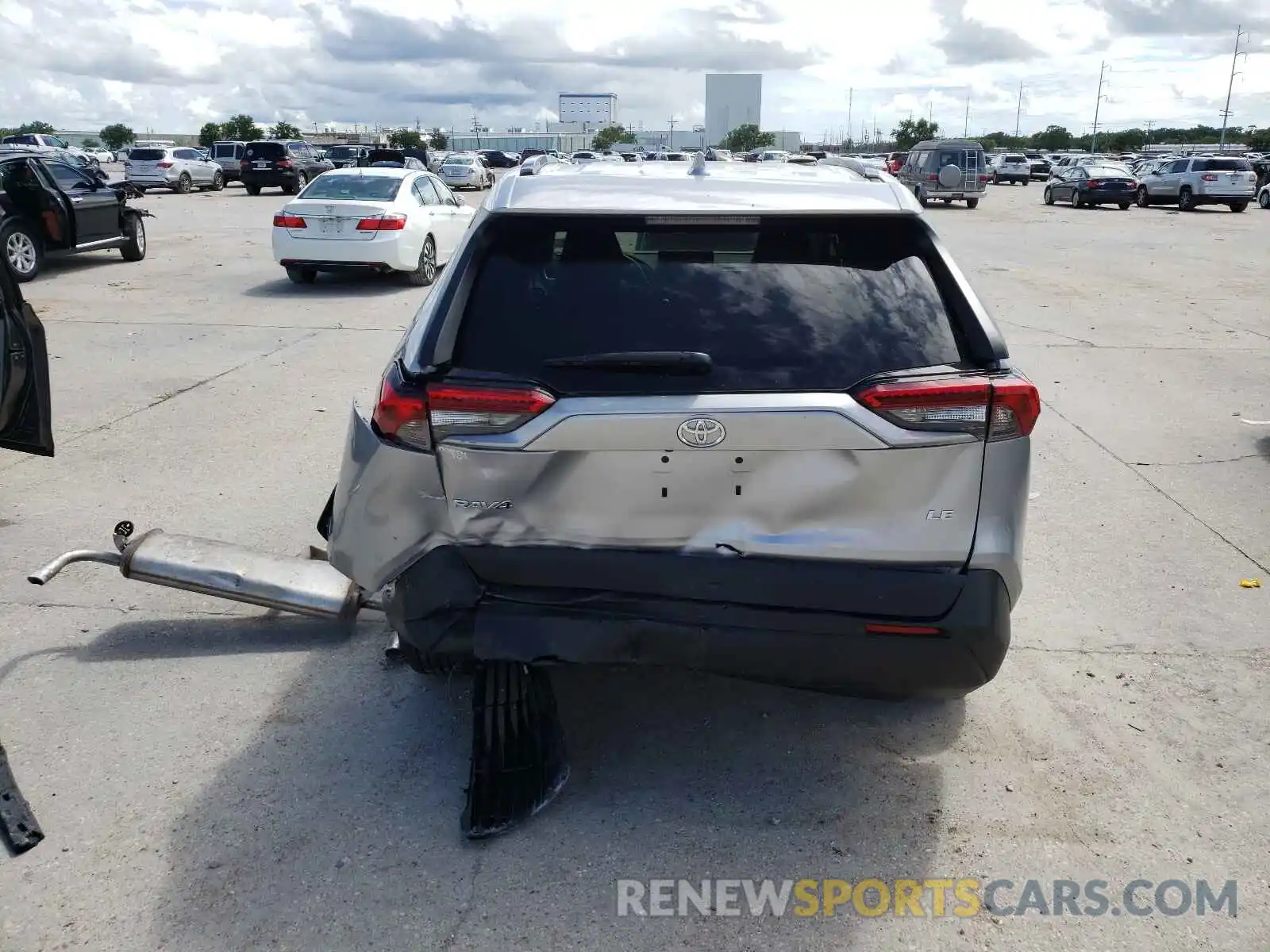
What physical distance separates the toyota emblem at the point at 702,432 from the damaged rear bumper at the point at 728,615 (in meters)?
0.33

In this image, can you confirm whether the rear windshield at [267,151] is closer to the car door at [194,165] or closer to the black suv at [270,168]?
the black suv at [270,168]

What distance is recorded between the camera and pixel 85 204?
16.1 m

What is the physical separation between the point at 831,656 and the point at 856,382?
2.49 feet

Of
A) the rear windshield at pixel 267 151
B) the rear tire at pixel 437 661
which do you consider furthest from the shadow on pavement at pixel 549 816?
the rear windshield at pixel 267 151

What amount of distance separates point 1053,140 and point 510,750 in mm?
161803

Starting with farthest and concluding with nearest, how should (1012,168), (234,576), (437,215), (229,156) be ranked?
(1012,168), (229,156), (437,215), (234,576)

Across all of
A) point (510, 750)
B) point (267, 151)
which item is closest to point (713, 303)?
point (510, 750)

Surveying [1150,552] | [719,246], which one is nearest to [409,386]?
[719,246]

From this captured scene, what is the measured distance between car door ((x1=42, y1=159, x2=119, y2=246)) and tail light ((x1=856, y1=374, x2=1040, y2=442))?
1557 centimetres

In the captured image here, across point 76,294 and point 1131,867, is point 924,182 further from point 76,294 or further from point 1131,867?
point 1131,867

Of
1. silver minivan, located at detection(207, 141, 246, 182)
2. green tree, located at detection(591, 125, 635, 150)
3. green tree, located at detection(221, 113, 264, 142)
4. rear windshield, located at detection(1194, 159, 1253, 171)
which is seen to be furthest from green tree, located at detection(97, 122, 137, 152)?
rear windshield, located at detection(1194, 159, 1253, 171)

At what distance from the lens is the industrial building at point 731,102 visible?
115438 millimetres

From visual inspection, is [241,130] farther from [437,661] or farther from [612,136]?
[437,661]

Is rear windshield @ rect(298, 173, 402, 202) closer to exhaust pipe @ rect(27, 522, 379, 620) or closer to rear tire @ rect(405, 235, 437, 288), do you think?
rear tire @ rect(405, 235, 437, 288)
